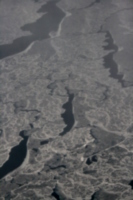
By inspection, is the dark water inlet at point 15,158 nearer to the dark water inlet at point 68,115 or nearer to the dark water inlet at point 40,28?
the dark water inlet at point 68,115

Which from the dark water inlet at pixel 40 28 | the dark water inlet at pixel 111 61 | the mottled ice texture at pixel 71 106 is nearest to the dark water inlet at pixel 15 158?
the mottled ice texture at pixel 71 106

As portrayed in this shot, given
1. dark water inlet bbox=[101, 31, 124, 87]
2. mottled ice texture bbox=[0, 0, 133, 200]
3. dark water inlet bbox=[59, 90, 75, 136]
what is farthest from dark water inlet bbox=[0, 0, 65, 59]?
dark water inlet bbox=[59, 90, 75, 136]

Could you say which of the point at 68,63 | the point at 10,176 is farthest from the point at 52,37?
the point at 10,176

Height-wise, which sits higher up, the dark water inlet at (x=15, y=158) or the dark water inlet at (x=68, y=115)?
the dark water inlet at (x=15, y=158)

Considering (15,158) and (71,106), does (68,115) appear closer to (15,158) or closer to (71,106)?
(71,106)

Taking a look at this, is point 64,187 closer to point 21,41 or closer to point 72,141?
point 72,141

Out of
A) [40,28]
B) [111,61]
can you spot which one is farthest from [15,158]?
[40,28]

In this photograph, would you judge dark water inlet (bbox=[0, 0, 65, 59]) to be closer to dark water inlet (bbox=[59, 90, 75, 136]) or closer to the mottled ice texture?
the mottled ice texture
